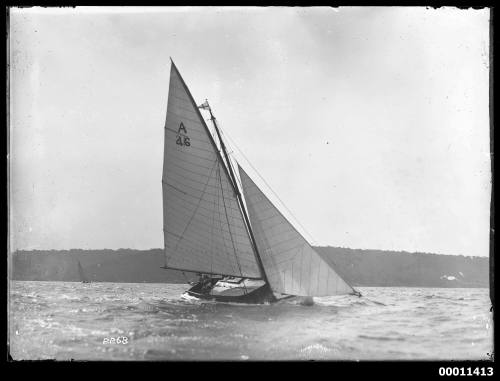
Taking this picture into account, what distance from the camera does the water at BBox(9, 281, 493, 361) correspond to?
13.0m

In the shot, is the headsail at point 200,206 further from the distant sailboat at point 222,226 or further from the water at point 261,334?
the water at point 261,334

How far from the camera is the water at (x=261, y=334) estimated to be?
13.0 meters

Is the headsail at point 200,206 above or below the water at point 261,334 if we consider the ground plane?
above

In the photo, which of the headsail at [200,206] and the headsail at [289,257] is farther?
the headsail at [200,206]

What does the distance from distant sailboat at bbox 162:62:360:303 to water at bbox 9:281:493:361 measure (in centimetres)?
199

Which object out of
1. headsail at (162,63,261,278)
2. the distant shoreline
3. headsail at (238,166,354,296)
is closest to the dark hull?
headsail at (162,63,261,278)

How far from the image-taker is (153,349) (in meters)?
13.1

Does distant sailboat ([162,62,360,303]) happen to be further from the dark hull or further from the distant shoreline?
the distant shoreline

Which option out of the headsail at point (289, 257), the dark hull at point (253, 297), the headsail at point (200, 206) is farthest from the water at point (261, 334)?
the headsail at point (200, 206)

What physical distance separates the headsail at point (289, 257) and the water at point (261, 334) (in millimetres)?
1457

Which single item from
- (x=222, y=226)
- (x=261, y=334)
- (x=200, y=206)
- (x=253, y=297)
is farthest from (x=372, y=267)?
(x=261, y=334)

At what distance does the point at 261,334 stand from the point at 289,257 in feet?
14.8
